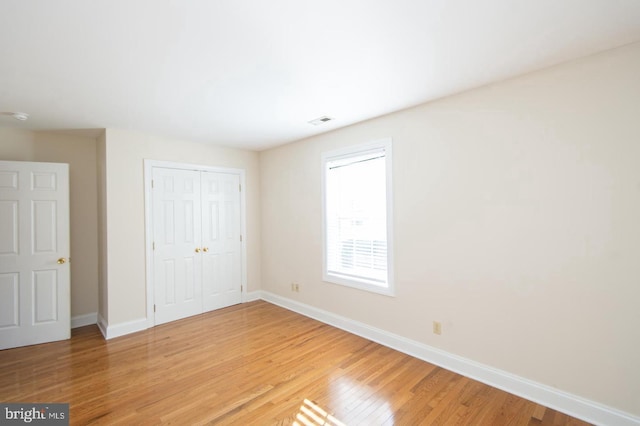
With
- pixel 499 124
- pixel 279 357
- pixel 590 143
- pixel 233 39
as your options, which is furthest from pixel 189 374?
pixel 590 143

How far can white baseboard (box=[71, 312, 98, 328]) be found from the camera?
12.8 ft

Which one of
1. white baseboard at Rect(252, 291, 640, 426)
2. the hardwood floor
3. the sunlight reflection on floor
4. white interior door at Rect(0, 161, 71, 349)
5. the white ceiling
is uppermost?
the white ceiling

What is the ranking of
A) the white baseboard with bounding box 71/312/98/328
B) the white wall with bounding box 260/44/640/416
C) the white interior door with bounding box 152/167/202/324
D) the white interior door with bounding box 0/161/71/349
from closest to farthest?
the white wall with bounding box 260/44/640/416
the white interior door with bounding box 0/161/71/349
the white baseboard with bounding box 71/312/98/328
the white interior door with bounding box 152/167/202/324

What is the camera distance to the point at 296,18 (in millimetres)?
1638

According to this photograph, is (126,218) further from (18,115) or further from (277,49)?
(277,49)

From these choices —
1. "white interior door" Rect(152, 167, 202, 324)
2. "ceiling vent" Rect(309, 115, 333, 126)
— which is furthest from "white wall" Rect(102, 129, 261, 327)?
"ceiling vent" Rect(309, 115, 333, 126)

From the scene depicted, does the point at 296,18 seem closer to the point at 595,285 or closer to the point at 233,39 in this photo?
the point at 233,39

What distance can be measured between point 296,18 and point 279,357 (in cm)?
295

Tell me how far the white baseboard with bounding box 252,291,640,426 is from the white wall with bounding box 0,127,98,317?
340 centimetres

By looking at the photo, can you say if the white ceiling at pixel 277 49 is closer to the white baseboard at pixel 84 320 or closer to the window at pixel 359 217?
the window at pixel 359 217

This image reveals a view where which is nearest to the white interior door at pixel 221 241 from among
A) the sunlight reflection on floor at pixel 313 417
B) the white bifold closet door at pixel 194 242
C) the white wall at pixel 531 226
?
the white bifold closet door at pixel 194 242

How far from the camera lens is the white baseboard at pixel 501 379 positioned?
78.3 inches

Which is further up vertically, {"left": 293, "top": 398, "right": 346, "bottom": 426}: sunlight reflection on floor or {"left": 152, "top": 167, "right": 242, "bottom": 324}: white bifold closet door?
{"left": 152, "top": 167, "right": 242, "bottom": 324}: white bifold closet door

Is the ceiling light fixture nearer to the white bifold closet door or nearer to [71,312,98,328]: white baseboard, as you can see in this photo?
the white bifold closet door
